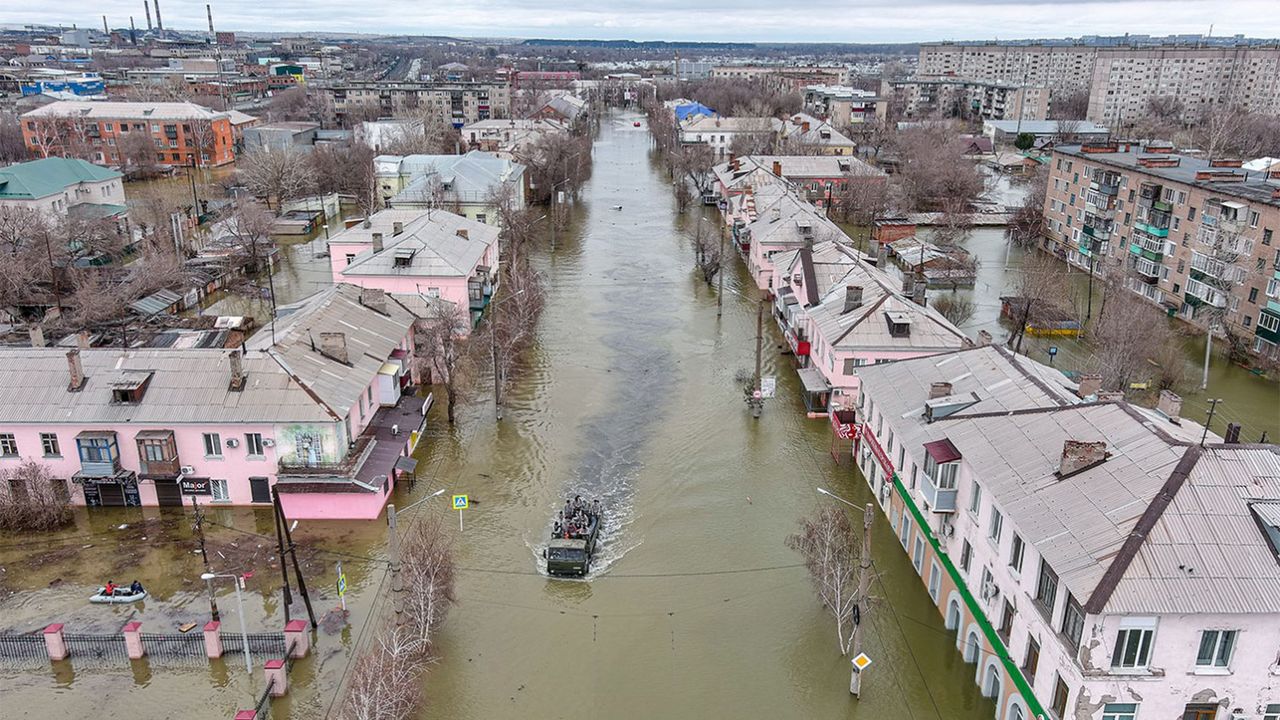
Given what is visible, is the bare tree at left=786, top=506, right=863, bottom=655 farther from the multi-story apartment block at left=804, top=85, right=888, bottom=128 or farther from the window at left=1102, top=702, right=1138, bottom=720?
the multi-story apartment block at left=804, top=85, right=888, bottom=128

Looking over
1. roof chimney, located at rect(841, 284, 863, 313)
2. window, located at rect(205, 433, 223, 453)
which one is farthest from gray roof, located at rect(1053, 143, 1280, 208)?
window, located at rect(205, 433, 223, 453)

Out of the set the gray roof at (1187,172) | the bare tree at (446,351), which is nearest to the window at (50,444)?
the bare tree at (446,351)

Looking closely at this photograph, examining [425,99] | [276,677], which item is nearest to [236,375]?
[276,677]

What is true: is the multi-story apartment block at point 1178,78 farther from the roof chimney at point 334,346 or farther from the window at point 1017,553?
the window at point 1017,553

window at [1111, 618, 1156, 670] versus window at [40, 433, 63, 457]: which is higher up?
window at [1111, 618, 1156, 670]

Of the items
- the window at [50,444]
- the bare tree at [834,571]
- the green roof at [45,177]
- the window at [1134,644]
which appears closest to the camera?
the window at [1134,644]
